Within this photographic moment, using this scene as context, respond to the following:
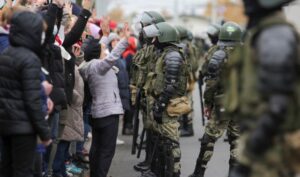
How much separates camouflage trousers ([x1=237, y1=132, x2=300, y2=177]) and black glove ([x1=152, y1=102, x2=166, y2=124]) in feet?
15.1

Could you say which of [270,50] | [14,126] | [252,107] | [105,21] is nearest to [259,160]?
[252,107]

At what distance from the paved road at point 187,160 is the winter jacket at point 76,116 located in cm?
179

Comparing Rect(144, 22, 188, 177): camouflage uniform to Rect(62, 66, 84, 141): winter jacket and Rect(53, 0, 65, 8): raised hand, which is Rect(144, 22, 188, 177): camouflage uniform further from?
Rect(53, 0, 65, 8): raised hand

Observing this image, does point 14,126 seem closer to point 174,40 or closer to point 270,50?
point 270,50

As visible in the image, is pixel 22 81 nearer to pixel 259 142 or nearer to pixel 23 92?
pixel 23 92

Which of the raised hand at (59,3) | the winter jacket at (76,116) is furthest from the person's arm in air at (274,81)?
the winter jacket at (76,116)

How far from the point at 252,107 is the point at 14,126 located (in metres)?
2.44

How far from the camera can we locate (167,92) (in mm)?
10062

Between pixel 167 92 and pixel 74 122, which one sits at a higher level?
pixel 167 92

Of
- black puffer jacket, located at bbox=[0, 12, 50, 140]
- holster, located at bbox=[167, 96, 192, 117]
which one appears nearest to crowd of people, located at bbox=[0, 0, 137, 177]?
black puffer jacket, located at bbox=[0, 12, 50, 140]

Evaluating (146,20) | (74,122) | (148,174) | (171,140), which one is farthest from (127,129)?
(74,122)

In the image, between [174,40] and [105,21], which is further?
[105,21]

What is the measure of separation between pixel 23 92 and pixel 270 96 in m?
2.55

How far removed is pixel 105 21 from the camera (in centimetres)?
1127
